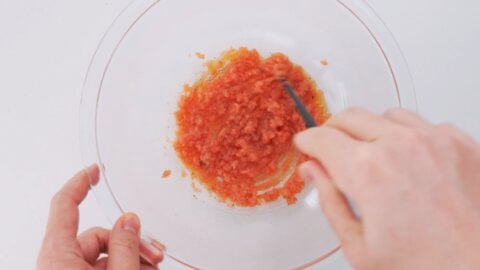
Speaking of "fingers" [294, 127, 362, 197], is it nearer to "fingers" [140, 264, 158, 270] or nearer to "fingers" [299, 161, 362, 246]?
"fingers" [299, 161, 362, 246]

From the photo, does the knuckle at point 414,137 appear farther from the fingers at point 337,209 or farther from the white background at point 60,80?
the white background at point 60,80

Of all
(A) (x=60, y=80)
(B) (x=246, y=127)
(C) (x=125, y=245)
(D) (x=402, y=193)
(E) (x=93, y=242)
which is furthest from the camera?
(A) (x=60, y=80)

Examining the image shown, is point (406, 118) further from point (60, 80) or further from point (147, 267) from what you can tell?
point (60, 80)

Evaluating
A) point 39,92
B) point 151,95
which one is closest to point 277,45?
point 151,95

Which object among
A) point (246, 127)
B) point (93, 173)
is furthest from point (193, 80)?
point (93, 173)

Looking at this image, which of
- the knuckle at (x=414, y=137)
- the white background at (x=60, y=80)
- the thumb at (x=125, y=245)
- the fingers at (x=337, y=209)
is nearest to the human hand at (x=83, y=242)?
the thumb at (x=125, y=245)

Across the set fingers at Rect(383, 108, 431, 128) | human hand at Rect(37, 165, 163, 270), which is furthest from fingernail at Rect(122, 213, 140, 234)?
fingers at Rect(383, 108, 431, 128)
